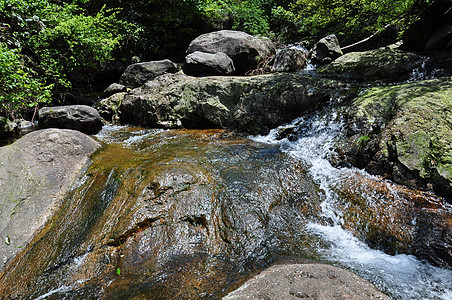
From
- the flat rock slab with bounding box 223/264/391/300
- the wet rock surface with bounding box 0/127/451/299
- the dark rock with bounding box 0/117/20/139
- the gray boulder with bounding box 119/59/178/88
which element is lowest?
the wet rock surface with bounding box 0/127/451/299

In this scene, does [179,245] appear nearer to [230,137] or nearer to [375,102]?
[230,137]

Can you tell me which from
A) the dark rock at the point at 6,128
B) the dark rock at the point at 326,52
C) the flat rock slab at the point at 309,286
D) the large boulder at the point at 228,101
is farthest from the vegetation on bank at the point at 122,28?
the flat rock slab at the point at 309,286

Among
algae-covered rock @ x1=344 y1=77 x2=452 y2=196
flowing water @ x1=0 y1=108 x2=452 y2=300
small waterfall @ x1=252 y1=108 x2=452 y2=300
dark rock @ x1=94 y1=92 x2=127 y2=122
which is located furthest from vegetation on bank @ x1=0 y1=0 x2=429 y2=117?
small waterfall @ x1=252 y1=108 x2=452 y2=300

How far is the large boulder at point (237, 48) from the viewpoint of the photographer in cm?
1041

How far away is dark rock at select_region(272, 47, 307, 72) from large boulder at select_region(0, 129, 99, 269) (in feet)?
25.4

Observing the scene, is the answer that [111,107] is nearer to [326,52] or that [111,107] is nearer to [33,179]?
[33,179]

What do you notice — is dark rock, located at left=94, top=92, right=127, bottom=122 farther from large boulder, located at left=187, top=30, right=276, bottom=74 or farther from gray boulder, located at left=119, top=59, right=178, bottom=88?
large boulder, located at left=187, top=30, right=276, bottom=74

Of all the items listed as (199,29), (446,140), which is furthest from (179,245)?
(199,29)

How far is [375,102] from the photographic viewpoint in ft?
16.5

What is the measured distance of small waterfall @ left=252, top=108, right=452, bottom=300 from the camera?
2339 mm

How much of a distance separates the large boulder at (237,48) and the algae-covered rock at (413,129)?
21.9ft

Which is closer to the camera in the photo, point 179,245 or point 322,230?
point 179,245

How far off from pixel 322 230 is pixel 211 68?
7.89 meters

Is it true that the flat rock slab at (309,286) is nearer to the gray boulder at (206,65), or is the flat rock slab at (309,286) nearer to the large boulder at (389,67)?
the large boulder at (389,67)
